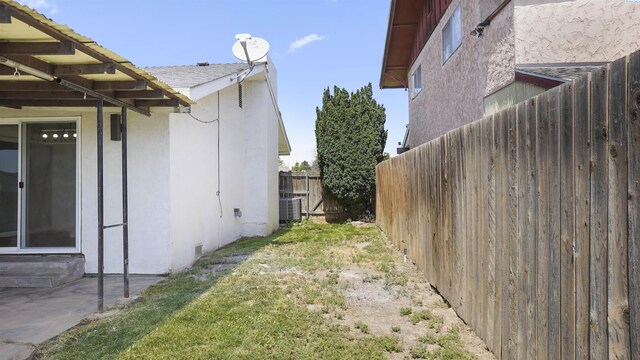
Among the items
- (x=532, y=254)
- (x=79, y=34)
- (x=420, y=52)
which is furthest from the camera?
(x=420, y=52)

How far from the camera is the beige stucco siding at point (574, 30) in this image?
6.05 metres

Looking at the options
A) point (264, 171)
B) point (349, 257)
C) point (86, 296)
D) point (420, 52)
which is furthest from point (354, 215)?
point (86, 296)

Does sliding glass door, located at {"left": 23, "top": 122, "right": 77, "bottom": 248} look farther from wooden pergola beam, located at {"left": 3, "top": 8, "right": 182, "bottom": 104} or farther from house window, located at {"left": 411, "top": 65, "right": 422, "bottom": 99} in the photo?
house window, located at {"left": 411, "top": 65, "right": 422, "bottom": 99}

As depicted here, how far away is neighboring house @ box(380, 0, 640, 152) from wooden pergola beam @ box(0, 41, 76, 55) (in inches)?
200

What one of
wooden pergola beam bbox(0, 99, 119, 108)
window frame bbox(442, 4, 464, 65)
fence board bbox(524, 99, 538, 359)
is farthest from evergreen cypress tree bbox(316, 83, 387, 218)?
fence board bbox(524, 99, 538, 359)

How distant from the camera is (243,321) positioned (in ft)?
14.1

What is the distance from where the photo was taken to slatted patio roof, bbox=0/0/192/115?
3.28 m

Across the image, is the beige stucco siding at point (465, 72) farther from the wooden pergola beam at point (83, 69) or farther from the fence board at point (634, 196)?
the wooden pergola beam at point (83, 69)

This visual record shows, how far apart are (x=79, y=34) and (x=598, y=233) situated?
3.99m

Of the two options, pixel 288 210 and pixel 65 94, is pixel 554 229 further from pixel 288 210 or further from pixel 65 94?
pixel 288 210

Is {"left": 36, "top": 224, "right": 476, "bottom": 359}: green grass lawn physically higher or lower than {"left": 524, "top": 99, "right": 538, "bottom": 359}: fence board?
lower

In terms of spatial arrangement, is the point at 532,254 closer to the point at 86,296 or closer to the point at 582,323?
the point at 582,323

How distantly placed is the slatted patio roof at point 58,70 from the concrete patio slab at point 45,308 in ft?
8.34

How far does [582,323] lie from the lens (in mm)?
2123
